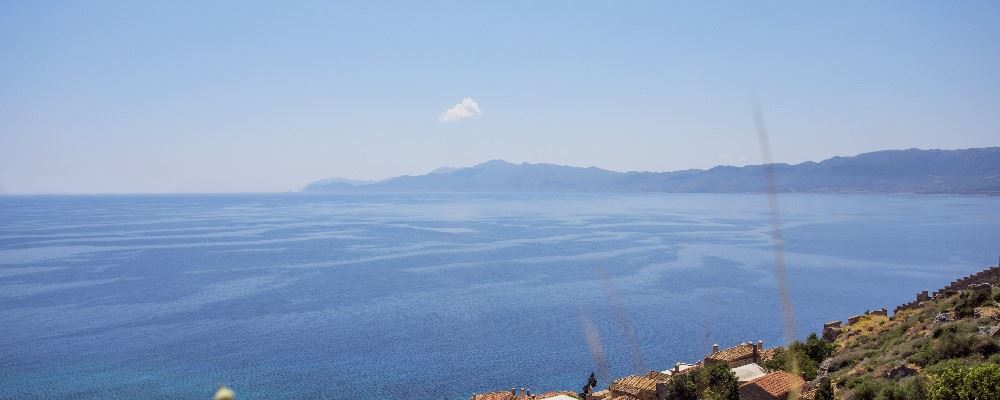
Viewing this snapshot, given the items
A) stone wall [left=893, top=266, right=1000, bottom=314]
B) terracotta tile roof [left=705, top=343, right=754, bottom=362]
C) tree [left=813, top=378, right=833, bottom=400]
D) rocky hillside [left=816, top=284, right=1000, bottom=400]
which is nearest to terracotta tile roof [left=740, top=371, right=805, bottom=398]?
rocky hillside [left=816, top=284, right=1000, bottom=400]

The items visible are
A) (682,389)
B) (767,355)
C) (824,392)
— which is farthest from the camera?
(767,355)

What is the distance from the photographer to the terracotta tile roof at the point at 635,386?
23859mm

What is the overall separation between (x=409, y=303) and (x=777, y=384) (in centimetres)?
4649

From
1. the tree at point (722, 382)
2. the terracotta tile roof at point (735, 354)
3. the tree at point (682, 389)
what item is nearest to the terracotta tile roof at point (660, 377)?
the tree at point (682, 389)

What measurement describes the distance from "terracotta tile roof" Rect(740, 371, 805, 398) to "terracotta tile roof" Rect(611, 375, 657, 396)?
4.26m

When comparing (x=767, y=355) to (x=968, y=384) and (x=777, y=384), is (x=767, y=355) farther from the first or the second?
(x=968, y=384)

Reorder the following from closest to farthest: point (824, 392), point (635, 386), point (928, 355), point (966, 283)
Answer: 1. point (824, 392)
2. point (928, 355)
3. point (635, 386)
4. point (966, 283)

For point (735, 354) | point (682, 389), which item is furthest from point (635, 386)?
point (735, 354)

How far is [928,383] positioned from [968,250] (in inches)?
3909

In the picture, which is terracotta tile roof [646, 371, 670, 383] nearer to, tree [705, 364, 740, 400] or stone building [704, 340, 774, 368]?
stone building [704, 340, 774, 368]

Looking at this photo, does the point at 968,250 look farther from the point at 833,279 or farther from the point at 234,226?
the point at 234,226

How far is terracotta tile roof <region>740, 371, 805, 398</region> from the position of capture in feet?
62.8

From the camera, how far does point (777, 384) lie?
1972 cm

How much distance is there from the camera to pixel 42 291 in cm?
6769
